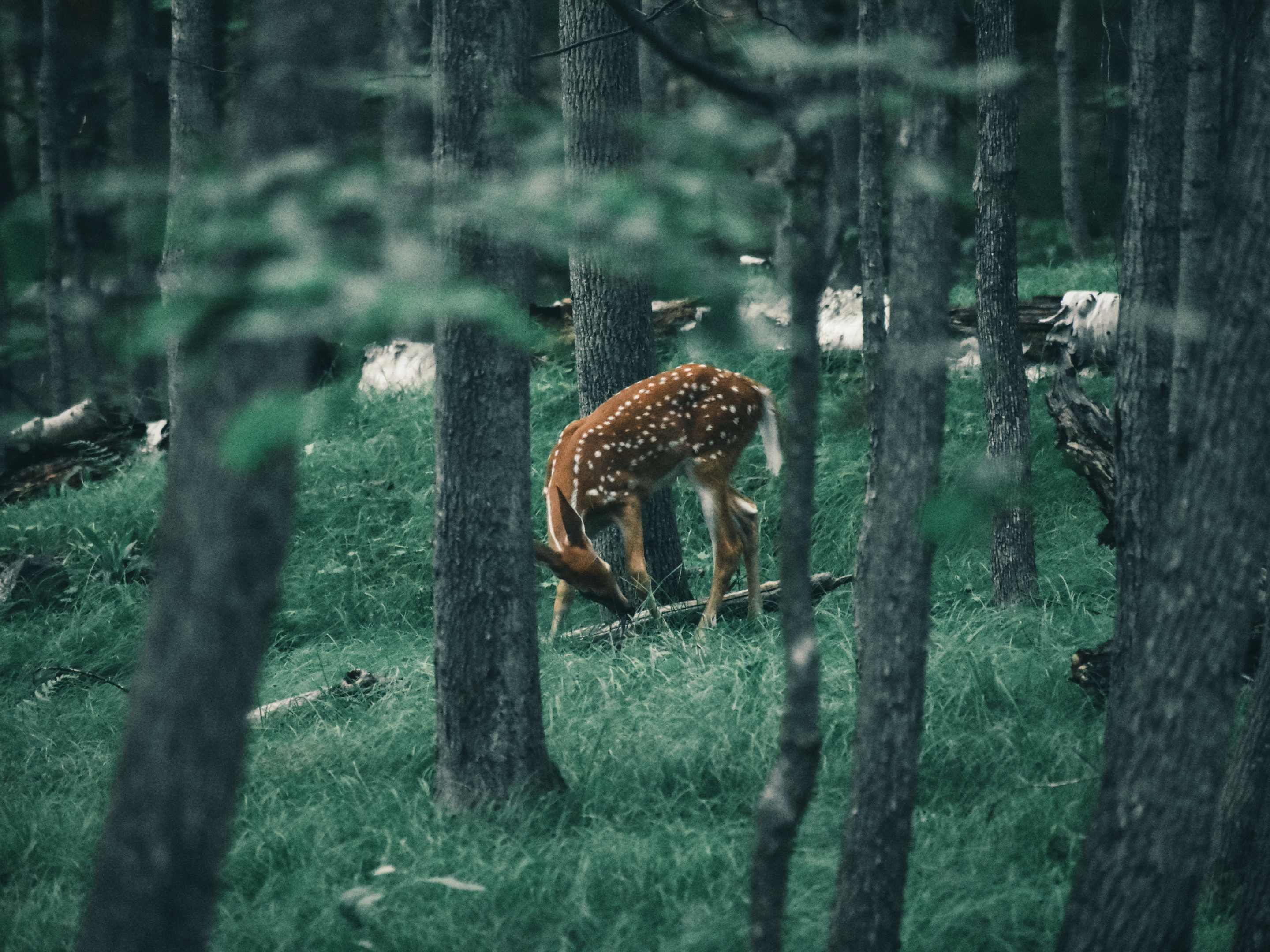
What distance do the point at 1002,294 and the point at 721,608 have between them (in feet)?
7.74

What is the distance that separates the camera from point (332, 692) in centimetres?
559

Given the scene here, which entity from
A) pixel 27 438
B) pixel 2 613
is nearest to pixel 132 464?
pixel 27 438

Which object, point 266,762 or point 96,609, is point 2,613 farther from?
point 266,762

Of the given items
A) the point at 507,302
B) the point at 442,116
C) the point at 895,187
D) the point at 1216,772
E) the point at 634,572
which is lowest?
the point at 634,572

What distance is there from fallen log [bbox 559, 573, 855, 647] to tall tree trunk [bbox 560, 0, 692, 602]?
15.2 inches

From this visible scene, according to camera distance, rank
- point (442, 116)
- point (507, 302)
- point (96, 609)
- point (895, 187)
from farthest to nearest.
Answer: point (96, 609) < point (442, 116) < point (895, 187) < point (507, 302)

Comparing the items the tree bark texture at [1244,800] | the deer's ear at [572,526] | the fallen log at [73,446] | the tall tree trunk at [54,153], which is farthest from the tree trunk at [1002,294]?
the fallen log at [73,446]

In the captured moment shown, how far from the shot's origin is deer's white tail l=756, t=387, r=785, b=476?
23.8ft

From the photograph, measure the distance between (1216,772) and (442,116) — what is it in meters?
3.21

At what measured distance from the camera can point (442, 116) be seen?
4.07m

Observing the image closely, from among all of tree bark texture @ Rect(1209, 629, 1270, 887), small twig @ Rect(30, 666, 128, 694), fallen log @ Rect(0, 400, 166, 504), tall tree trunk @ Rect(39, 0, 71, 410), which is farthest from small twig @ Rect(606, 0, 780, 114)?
fallen log @ Rect(0, 400, 166, 504)

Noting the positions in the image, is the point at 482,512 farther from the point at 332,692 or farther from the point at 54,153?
the point at 54,153

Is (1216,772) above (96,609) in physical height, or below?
above

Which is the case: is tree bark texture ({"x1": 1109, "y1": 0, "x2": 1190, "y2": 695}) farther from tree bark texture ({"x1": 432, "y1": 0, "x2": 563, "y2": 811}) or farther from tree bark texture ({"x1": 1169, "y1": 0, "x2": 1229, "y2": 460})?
tree bark texture ({"x1": 432, "y1": 0, "x2": 563, "y2": 811})
